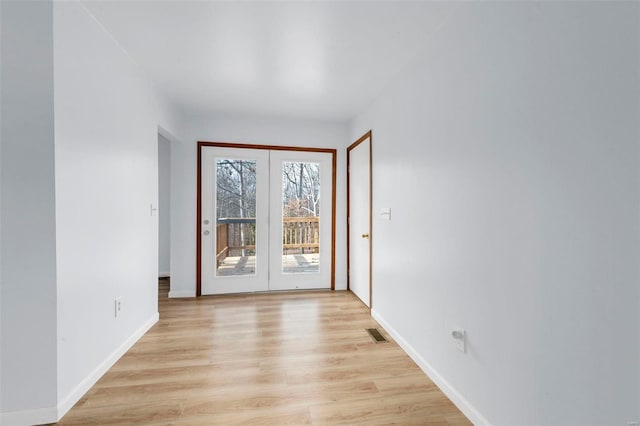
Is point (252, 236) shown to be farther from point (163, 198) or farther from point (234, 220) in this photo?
point (163, 198)

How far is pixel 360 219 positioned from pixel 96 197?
8.63 ft

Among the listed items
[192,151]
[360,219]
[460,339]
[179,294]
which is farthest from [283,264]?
[460,339]

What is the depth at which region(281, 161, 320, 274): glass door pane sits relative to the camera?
399cm

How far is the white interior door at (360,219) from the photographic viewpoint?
10.9 ft

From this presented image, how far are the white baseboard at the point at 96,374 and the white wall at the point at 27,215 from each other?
8cm

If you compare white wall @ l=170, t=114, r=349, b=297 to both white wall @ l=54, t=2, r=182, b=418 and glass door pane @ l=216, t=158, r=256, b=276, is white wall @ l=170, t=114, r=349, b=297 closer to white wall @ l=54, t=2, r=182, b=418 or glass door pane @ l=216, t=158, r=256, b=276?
glass door pane @ l=216, t=158, r=256, b=276

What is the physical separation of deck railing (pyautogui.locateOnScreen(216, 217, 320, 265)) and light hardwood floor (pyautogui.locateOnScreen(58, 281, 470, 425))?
1062 mm

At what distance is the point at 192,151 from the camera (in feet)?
12.2

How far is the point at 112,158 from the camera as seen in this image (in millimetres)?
2111

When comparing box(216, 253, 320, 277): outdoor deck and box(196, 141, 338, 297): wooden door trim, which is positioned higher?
box(196, 141, 338, 297): wooden door trim

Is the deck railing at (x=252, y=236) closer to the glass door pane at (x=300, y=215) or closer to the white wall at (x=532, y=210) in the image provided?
the glass door pane at (x=300, y=215)

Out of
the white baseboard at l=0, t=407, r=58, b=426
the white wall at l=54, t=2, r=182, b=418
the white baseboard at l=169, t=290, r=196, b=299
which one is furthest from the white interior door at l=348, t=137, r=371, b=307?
the white baseboard at l=0, t=407, r=58, b=426

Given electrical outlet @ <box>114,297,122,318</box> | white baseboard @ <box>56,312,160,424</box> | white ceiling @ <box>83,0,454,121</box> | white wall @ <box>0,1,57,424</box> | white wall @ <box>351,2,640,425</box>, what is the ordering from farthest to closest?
1. electrical outlet @ <box>114,297,122,318</box>
2. white ceiling @ <box>83,0,454,121</box>
3. white baseboard @ <box>56,312,160,424</box>
4. white wall @ <box>0,1,57,424</box>
5. white wall @ <box>351,2,640,425</box>

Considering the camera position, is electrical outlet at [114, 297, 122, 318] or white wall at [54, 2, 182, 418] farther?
electrical outlet at [114, 297, 122, 318]
